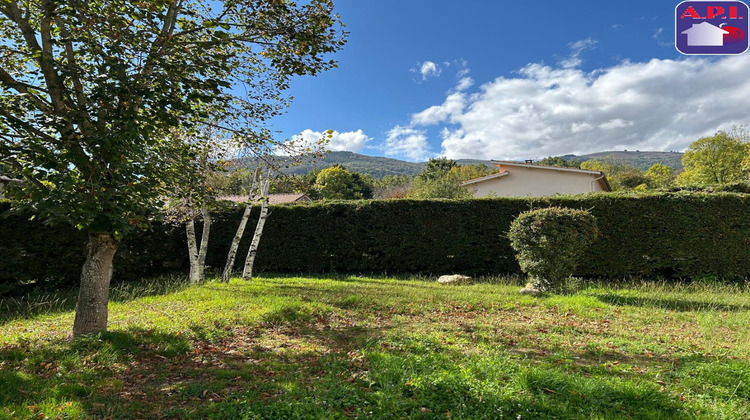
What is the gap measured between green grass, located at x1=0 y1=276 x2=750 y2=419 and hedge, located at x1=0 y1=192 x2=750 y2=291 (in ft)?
8.93

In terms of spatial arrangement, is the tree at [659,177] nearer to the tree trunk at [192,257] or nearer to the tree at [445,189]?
the tree at [445,189]

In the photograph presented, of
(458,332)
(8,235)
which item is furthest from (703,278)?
(8,235)

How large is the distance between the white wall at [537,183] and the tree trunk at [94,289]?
1915 cm

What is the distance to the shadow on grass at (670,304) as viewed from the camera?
6180 millimetres

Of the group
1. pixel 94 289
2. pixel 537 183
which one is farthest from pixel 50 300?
pixel 537 183

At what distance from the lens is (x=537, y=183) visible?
2106cm

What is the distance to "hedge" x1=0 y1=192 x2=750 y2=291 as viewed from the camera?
29.8 ft

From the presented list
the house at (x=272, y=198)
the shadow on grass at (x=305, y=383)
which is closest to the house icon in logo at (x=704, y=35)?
the shadow on grass at (x=305, y=383)

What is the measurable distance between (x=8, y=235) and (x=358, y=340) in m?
9.25

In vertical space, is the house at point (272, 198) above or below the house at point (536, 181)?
below

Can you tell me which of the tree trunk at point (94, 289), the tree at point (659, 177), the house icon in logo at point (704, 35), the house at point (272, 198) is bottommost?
the tree trunk at point (94, 289)

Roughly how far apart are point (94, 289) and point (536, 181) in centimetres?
2158

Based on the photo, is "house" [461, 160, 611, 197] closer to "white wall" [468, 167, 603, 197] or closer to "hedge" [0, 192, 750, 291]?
"white wall" [468, 167, 603, 197]

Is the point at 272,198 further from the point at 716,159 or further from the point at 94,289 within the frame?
the point at 716,159
